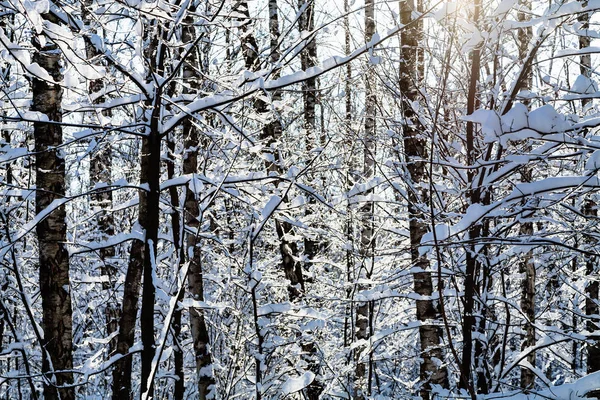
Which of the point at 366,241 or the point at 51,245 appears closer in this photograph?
the point at 51,245

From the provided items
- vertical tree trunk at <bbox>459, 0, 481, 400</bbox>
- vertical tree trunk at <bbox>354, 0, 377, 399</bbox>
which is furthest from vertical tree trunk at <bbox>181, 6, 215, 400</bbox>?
vertical tree trunk at <bbox>459, 0, 481, 400</bbox>

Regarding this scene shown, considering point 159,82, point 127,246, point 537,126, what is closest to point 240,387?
point 127,246

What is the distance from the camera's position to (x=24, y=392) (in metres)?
11.5

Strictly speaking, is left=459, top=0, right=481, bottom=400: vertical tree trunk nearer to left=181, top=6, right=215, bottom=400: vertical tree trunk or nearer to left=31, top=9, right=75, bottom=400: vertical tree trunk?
left=31, top=9, right=75, bottom=400: vertical tree trunk

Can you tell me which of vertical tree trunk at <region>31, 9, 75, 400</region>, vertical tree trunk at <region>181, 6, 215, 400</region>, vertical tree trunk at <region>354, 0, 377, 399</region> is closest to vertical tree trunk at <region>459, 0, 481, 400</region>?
vertical tree trunk at <region>354, 0, 377, 399</region>

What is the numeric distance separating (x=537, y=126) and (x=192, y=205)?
4507 mm

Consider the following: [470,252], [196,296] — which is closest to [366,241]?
[196,296]

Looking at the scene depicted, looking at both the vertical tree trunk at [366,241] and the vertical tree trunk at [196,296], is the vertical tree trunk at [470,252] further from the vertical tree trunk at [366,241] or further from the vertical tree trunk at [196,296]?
the vertical tree trunk at [196,296]

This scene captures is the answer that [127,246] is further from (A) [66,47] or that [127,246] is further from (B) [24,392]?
(A) [66,47]

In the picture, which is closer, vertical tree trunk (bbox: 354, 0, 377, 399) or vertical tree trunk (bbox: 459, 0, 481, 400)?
vertical tree trunk (bbox: 459, 0, 481, 400)

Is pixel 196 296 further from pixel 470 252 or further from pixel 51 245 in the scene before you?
pixel 470 252

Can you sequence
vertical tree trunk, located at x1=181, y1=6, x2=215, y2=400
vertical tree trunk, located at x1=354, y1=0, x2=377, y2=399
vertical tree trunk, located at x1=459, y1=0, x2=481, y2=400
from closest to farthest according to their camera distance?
1. vertical tree trunk, located at x1=459, y1=0, x2=481, y2=400
2. vertical tree trunk, located at x1=181, y1=6, x2=215, y2=400
3. vertical tree trunk, located at x1=354, y1=0, x2=377, y2=399

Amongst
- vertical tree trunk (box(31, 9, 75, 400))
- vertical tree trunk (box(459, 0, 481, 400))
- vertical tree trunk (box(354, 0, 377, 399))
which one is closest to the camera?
vertical tree trunk (box(459, 0, 481, 400))

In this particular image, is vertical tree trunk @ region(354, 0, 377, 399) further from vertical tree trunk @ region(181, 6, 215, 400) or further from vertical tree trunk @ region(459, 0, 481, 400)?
vertical tree trunk @ region(459, 0, 481, 400)
